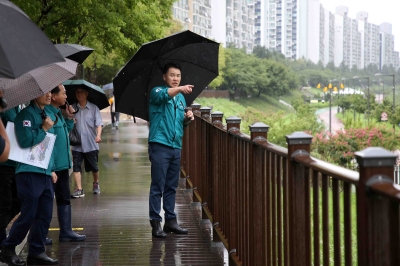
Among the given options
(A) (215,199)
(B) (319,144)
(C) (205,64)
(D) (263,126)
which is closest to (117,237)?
(A) (215,199)

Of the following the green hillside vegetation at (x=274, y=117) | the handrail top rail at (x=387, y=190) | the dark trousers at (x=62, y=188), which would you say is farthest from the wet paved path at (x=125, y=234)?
the handrail top rail at (x=387, y=190)

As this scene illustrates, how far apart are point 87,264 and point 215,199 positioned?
1625mm

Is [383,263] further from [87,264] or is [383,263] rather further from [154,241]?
[154,241]

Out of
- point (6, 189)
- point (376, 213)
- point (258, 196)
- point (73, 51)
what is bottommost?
point (6, 189)

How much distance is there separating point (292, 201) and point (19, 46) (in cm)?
163

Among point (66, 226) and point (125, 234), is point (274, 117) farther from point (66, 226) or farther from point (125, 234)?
point (66, 226)

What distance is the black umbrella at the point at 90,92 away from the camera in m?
10.3

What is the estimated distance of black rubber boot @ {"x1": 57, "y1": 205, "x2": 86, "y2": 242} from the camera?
308 inches

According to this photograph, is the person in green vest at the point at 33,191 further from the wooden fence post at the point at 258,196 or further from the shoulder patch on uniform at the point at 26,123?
the wooden fence post at the point at 258,196

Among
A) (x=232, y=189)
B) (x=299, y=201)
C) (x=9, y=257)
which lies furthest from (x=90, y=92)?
(x=299, y=201)

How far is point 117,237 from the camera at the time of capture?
27.0 ft

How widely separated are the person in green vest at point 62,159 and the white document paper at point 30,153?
0.53 m

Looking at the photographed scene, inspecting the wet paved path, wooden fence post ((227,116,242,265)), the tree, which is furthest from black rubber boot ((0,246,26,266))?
the tree

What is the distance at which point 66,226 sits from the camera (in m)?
7.89
